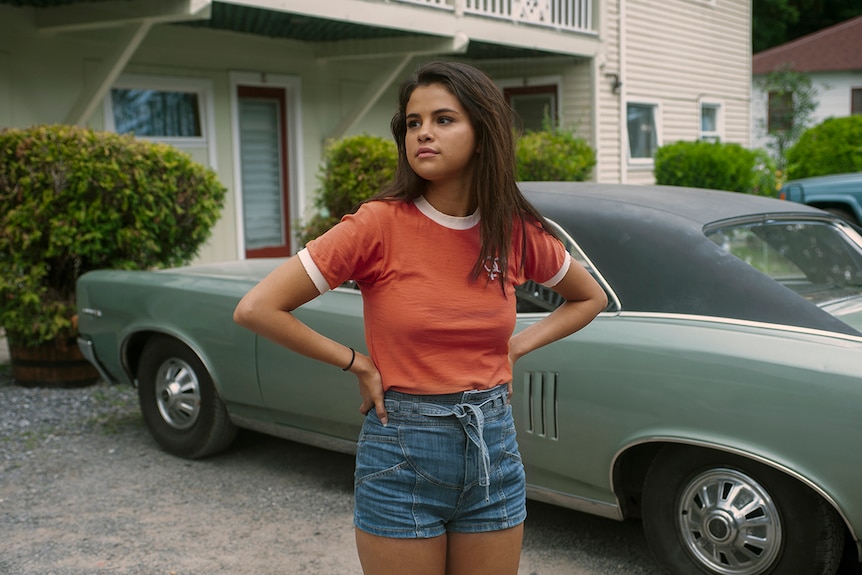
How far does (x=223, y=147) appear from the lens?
35.7ft

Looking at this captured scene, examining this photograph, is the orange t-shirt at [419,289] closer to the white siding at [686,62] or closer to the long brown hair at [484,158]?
the long brown hair at [484,158]

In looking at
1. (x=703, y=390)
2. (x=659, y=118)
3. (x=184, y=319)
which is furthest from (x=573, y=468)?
(x=659, y=118)

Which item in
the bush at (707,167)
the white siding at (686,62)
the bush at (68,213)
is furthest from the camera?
the white siding at (686,62)

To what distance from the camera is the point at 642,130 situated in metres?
16.0

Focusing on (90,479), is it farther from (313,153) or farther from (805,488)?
(313,153)

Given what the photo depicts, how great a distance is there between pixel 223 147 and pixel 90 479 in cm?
655

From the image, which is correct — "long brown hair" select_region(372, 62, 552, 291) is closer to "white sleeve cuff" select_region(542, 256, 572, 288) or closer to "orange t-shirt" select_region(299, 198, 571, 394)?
"orange t-shirt" select_region(299, 198, 571, 394)

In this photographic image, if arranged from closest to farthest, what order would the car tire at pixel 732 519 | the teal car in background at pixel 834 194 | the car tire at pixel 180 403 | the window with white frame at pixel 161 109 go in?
the car tire at pixel 732 519
the car tire at pixel 180 403
the window with white frame at pixel 161 109
the teal car in background at pixel 834 194

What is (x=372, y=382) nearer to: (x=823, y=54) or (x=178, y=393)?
(x=178, y=393)

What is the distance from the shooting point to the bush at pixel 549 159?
10.9m

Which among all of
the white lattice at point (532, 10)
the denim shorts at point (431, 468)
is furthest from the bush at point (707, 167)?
the denim shorts at point (431, 468)

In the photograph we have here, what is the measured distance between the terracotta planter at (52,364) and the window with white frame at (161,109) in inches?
137

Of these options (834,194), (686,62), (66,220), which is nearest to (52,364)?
(66,220)

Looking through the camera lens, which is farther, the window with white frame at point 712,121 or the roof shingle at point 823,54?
the roof shingle at point 823,54
